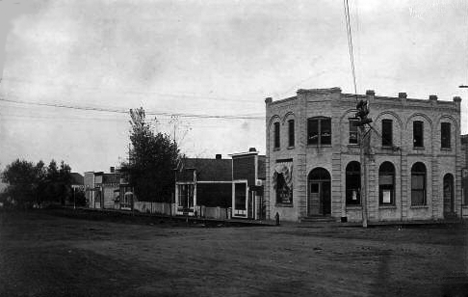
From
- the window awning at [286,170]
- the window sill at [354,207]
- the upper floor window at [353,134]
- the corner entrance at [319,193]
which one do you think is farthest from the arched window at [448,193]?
the window awning at [286,170]

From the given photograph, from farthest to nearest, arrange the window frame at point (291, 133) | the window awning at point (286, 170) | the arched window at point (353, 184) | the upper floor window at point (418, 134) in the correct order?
the upper floor window at point (418, 134), the window frame at point (291, 133), the window awning at point (286, 170), the arched window at point (353, 184)

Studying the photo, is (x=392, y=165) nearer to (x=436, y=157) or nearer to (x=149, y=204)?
(x=436, y=157)

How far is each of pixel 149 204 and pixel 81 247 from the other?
42757 mm

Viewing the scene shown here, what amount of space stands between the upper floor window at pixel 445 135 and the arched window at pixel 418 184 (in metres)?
2.32

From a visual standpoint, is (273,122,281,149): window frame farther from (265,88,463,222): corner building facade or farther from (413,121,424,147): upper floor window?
(413,121,424,147): upper floor window

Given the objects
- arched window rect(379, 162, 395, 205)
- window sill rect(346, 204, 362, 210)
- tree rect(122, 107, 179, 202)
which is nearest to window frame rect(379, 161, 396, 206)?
arched window rect(379, 162, 395, 205)

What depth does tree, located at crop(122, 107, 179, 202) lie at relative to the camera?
52969 mm

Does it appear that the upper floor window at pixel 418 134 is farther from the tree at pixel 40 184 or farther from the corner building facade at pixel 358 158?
the tree at pixel 40 184

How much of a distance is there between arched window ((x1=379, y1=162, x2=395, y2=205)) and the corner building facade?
0.06 m

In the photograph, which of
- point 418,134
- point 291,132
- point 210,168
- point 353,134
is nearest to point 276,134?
point 291,132

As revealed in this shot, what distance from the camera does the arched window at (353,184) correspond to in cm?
3400

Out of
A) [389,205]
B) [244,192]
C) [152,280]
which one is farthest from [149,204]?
[152,280]

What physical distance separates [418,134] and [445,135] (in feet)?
7.62

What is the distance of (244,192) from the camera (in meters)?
39.7
